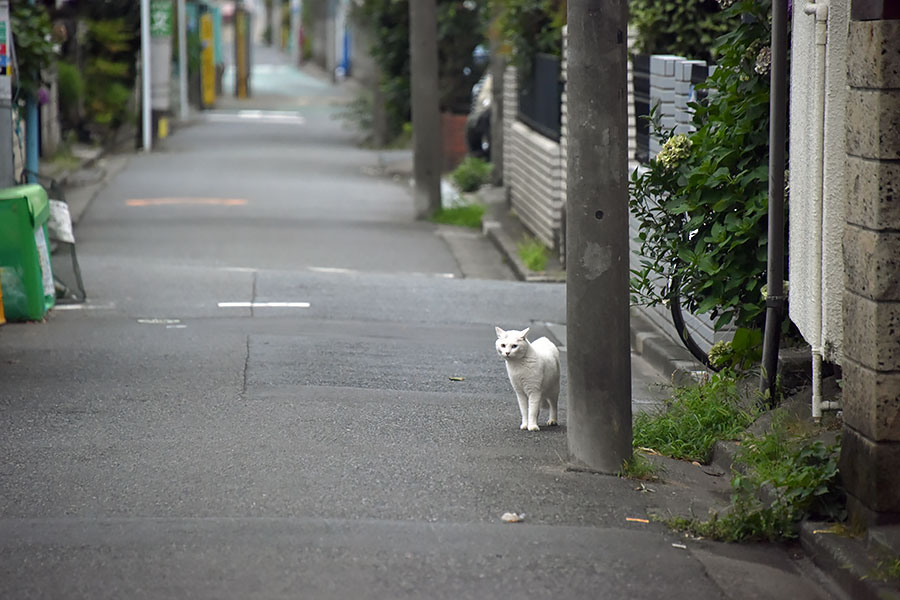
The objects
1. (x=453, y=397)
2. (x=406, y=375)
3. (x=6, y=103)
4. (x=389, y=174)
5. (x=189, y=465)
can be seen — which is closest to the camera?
(x=189, y=465)

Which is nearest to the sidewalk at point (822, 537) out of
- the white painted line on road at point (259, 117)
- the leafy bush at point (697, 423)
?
the leafy bush at point (697, 423)

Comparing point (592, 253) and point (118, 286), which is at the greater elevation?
point (592, 253)

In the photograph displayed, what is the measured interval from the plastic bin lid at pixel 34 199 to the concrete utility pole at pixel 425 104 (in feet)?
27.2

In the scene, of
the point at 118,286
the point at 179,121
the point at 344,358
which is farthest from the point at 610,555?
the point at 179,121

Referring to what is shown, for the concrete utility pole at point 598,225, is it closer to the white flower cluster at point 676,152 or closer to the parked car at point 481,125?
the white flower cluster at point 676,152

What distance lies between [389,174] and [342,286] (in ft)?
40.7

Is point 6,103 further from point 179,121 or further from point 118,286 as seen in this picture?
point 179,121

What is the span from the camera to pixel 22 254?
9922 millimetres

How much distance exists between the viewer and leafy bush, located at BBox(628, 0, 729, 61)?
11.6 meters

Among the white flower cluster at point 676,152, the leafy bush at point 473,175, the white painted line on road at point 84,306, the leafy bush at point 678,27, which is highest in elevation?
the leafy bush at point 678,27

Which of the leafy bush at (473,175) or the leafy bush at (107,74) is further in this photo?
the leafy bush at (107,74)

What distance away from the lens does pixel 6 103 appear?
11.4 m

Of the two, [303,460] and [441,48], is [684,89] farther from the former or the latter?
[441,48]

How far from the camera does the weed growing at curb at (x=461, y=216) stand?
1808 centimetres
